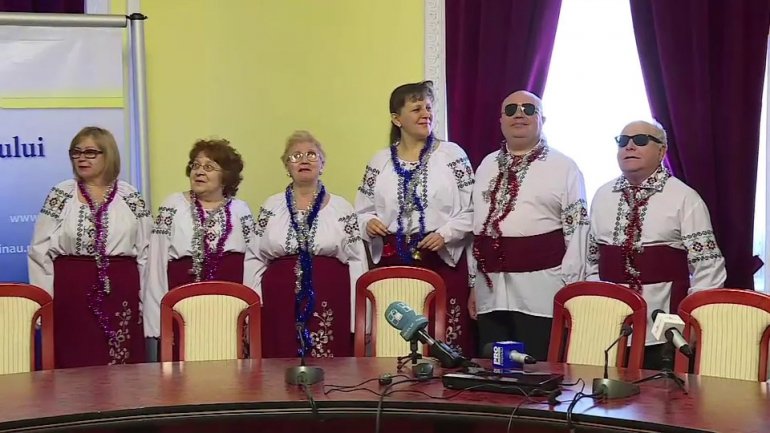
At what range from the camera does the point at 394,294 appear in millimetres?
3781

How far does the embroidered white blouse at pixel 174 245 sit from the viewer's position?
4.33 meters

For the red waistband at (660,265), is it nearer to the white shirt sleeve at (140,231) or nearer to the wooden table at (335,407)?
the wooden table at (335,407)

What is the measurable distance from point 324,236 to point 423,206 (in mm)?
444

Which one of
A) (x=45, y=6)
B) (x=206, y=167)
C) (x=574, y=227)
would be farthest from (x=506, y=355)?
(x=45, y=6)

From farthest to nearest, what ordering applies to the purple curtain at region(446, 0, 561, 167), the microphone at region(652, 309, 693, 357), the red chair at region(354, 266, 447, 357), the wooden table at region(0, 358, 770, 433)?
the purple curtain at region(446, 0, 561, 167)
the red chair at region(354, 266, 447, 357)
the microphone at region(652, 309, 693, 357)
the wooden table at region(0, 358, 770, 433)

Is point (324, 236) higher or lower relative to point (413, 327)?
higher

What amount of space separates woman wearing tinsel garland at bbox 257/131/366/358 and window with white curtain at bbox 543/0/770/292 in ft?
4.51

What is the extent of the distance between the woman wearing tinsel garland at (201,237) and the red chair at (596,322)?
57.8 inches

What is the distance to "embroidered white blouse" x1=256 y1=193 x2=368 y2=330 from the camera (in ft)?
13.9

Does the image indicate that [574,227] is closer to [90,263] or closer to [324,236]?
[324,236]

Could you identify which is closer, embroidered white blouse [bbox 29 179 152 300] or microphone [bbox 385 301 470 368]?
microphone [bbox 385 301 470 368]

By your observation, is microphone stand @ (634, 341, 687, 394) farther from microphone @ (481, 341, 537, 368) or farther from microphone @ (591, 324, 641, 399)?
microphone @ (481, 341, 537, 368)

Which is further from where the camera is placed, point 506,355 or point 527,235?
point 527,235

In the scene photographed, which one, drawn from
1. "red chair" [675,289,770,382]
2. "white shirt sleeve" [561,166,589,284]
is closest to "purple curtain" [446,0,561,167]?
"white shirt sleeve" [561,166,589,284]
